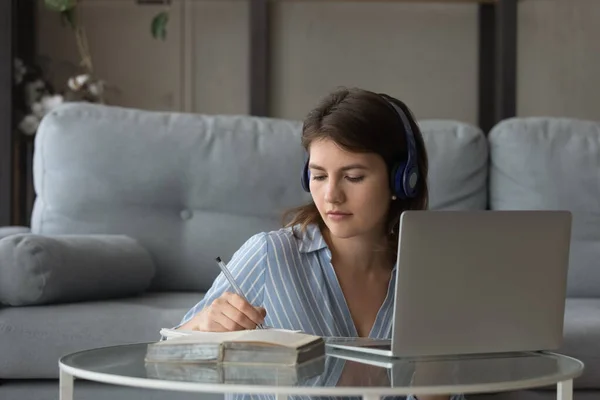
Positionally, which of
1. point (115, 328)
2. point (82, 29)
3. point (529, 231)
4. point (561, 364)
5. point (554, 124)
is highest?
point (82, 29)

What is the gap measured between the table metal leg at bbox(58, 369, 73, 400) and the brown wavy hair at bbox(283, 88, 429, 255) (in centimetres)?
58

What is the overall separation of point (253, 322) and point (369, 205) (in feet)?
0.99

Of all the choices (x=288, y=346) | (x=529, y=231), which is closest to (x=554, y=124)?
(x=529, y=231)

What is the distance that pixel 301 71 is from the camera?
12.2ft

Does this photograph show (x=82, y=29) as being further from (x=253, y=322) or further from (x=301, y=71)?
(x=253, y=322)

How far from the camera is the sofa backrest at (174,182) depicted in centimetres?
246

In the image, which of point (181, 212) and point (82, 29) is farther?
point (82, 29)

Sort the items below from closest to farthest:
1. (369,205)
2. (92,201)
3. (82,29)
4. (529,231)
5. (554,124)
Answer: (529,231)
(369,205)
(92,201)
(554,124)
(82,29)

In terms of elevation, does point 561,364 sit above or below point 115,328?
→ above

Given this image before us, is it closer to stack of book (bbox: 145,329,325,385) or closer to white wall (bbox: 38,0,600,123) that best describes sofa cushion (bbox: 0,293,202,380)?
stack of book (bbox: 145,329,325,385)

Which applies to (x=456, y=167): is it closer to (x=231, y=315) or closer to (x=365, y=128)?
(x=365, y=128)

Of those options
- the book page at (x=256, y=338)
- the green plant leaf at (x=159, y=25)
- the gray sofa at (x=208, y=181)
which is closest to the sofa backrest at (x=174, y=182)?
the gray sofa at (x=208, y=181)

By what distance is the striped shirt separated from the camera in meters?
1.50

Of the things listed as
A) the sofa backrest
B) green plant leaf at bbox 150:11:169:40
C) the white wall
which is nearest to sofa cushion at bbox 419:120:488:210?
the sofa backrest
